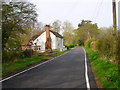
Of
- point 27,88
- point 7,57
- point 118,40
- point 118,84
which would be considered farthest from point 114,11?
point 7,57

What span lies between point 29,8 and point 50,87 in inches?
615

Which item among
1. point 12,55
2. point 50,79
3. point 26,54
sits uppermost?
point 12,55

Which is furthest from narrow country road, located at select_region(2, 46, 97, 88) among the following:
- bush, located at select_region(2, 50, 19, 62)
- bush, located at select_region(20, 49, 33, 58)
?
bush, located at select_region(20, 49, 33, 58)

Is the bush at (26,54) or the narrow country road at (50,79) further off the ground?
the bush at (26,54)

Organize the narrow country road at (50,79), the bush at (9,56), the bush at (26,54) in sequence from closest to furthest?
1. the narrow country road at (50,79)
2. the bush at (9,56)
3. the bush at (26,54)

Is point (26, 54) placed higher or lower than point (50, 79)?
higher

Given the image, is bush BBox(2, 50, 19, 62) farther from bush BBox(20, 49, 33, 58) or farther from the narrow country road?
the narrow country road

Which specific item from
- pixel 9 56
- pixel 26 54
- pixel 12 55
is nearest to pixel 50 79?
pixel 9 56

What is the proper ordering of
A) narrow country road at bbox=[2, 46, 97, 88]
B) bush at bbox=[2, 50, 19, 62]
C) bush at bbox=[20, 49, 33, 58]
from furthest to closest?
bush at bbox=[20, 49, 33, 58], bush at bbox=[2, 50, 19, 62], narrow country road at bbox=[2, 46, 97, 88]

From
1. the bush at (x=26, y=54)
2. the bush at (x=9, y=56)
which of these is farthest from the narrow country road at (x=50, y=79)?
the bush at (x=26, y=54)

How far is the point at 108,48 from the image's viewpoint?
1386 centimetres

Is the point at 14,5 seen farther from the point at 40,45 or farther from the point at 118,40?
the point at 40,45

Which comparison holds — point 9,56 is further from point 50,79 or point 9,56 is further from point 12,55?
point 50,79

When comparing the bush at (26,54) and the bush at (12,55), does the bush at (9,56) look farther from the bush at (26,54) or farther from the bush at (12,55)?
the bush at (26,54)
